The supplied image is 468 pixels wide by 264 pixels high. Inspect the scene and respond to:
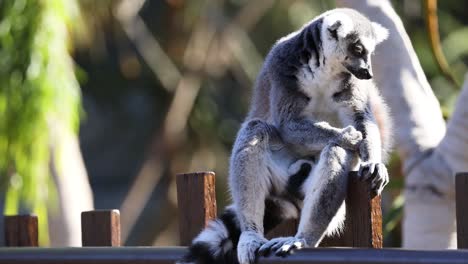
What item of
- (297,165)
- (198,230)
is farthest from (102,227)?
(297,165)

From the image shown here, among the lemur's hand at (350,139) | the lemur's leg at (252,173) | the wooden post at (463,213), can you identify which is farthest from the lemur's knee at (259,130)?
the wooden post at (463,213)

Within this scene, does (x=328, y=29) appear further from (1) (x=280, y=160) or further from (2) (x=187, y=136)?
(2) (x=187, y=136)

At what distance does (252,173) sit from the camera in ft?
9.53

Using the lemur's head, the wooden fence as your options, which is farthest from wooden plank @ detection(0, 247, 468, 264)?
the lemur's head

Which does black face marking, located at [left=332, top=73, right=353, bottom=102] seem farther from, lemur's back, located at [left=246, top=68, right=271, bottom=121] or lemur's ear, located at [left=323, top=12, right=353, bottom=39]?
lemur's back, located at [left=246, top=68, right=271, bottom=121]

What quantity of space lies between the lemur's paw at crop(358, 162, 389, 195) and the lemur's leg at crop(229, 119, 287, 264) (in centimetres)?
36

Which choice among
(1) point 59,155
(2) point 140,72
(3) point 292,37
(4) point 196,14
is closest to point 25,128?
(1) point 59,155

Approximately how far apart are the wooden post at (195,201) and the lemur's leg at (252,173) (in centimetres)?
13

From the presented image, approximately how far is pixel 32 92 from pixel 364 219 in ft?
12.9

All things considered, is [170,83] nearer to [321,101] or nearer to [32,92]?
[32,92]

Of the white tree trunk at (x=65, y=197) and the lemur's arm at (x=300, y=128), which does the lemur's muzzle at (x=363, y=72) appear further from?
the white tree trunk at (x=65, y=197)

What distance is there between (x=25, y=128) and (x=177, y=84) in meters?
5.10

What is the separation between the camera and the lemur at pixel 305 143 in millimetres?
2684

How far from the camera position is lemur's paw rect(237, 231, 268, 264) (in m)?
2.49
